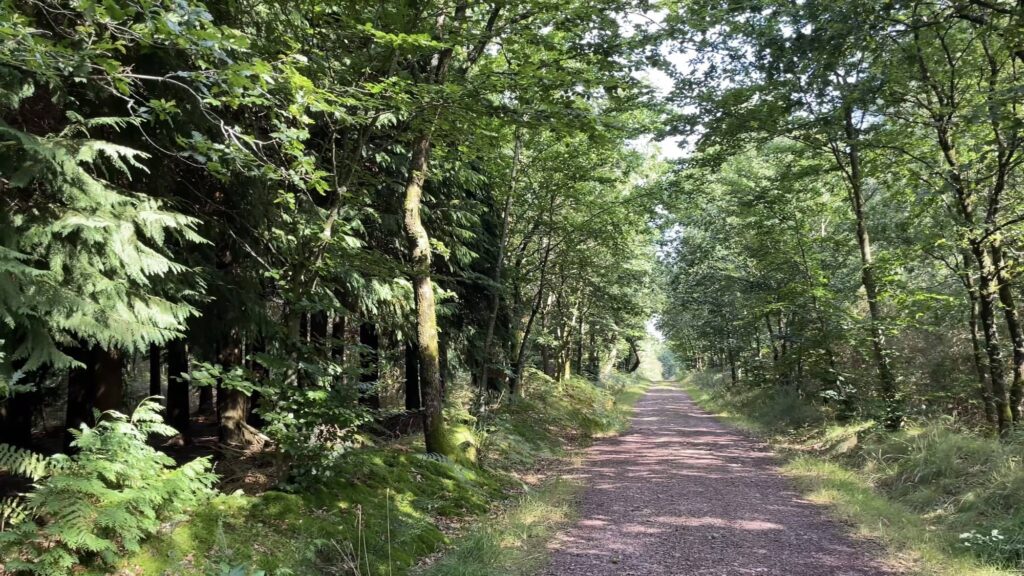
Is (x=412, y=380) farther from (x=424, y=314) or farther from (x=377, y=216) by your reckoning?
(x=377, y=216)

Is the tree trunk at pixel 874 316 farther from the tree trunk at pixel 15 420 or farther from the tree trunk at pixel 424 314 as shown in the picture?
the tree trunk at pixel 15 420

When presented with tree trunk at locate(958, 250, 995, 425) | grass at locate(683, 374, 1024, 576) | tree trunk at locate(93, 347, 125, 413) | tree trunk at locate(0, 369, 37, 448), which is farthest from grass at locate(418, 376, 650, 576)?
tree trunk at locate(958, 250, 995, 425)

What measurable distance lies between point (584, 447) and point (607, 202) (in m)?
6.28

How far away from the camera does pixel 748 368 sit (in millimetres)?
21828

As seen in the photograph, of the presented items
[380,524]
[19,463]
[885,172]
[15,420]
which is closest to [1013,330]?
[885,172]

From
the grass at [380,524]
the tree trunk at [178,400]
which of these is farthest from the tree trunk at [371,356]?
the tree trunk at [178,400]

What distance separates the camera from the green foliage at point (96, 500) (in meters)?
3.27

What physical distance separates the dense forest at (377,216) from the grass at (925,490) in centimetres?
18

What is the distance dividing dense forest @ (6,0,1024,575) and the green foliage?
Answer: 2 cm

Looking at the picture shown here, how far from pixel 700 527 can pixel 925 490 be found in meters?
3.41

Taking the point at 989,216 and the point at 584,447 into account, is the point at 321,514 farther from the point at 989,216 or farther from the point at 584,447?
the point at 989,216

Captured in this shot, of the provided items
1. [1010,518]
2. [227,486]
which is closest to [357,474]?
[227,486]

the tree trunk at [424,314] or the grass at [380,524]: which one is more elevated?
the tree trunk at [424,314]

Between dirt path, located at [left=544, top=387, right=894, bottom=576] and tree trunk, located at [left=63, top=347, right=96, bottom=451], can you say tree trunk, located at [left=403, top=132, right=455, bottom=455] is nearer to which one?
dirt path, located at [left=544, top=387, right=894, bottom=576]
